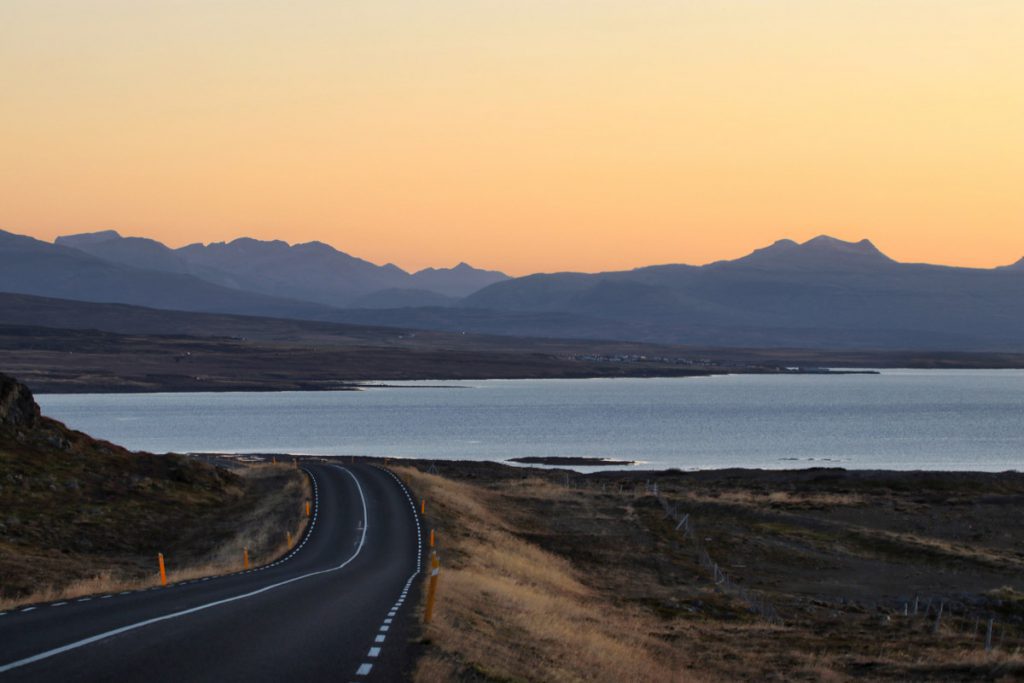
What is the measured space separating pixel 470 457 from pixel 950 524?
208 feet

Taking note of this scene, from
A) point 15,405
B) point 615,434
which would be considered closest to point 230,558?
point 15,405

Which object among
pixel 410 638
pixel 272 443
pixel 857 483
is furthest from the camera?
pixel 272 443

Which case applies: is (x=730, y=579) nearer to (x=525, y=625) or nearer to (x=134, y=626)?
(x=525, y=625)

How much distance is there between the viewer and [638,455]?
125188mm

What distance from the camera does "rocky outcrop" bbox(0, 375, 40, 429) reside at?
59781 millimetres

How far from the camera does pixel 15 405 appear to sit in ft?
200

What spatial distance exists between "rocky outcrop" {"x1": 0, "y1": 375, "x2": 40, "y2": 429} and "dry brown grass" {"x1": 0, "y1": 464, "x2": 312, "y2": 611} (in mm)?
12013

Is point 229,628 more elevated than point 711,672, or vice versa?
point 229,628

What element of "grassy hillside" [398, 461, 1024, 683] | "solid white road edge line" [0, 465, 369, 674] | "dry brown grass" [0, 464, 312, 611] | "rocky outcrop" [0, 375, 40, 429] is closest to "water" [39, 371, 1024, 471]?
"grassy hillside" [398, 461, 1024, 683]

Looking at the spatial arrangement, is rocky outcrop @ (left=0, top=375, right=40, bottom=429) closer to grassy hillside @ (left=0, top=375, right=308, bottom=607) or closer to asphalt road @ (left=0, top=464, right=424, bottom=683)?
grassy hillside @ (left=0, top=375, right=308, bottom=607)

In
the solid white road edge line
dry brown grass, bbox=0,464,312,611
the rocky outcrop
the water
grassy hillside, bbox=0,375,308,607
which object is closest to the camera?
the solid white road edge line

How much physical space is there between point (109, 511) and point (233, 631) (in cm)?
3374

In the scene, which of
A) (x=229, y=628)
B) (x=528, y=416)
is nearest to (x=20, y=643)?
(x=229, y=628)

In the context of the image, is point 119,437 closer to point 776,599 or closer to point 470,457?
point 470,457
